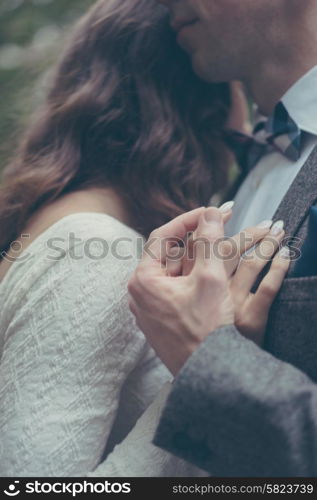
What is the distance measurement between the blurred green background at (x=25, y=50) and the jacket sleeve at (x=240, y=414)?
2.50 feet

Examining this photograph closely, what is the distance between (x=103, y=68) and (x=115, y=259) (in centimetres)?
45

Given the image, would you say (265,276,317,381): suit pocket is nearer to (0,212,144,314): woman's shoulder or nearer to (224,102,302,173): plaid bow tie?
(0,212,144,314): woman's shoulder

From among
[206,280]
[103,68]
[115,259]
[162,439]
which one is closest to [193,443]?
[162,439]

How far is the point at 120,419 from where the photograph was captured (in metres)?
0.96

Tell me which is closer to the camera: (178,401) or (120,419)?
(178,401)

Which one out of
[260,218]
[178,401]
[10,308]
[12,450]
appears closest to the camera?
[178,401]

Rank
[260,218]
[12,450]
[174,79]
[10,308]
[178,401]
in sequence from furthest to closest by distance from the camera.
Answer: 1. [174,79]
2. [260,218]
3. [10,308]
4. [12,450]
5. [178,401]

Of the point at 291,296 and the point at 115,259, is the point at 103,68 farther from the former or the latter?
the point at 291,296

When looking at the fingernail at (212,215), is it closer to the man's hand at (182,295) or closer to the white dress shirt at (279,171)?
Result: the man's hand at (182,295)

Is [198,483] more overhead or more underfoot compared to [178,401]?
more underfoot

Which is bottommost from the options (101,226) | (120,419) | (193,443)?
(120,419)

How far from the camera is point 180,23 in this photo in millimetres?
1167

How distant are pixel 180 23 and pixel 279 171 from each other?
351mm

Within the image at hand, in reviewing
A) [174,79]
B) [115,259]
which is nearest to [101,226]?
[115,259]
